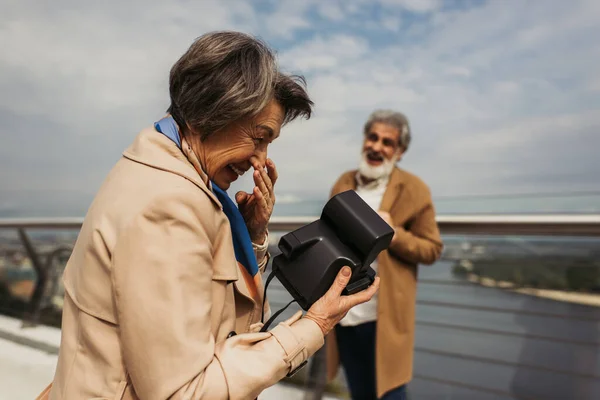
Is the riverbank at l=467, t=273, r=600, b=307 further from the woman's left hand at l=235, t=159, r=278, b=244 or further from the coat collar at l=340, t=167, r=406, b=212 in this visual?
the woman's left hand at l=235, t=159, r=278, b=244

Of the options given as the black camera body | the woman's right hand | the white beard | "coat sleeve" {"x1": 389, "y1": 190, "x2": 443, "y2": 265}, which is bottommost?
"coat sleeve" {"x1": 389, "y1": 190, "x2": 443, "y2": 265}

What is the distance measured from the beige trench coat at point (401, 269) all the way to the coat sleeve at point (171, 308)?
56.3 inches

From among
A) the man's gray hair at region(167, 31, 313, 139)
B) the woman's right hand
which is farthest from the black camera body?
the man's gray hair at region(167, 31, 313, 139)

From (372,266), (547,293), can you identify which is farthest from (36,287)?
(547,293)

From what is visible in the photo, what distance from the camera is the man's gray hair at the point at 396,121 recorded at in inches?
96.9

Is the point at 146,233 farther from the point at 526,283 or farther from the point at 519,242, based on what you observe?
the point at 526,283

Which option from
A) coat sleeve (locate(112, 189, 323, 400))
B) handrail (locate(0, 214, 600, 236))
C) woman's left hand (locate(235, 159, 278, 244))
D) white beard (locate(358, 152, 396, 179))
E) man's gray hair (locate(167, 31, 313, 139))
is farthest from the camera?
white beard (locate(358, 152, 396, 179))

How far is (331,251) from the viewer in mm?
1031

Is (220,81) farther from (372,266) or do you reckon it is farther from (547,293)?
(547,293)

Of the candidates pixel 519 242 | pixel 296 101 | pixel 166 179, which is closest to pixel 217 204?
pixel 166 179

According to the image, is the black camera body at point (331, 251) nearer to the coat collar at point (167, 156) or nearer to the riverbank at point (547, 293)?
the coat collar at point (167, 156)

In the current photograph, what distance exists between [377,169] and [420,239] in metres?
0.39

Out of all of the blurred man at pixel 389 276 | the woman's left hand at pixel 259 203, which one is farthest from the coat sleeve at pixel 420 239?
the woman's left hand at pixel 259 203

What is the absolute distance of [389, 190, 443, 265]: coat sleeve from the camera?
219cm
